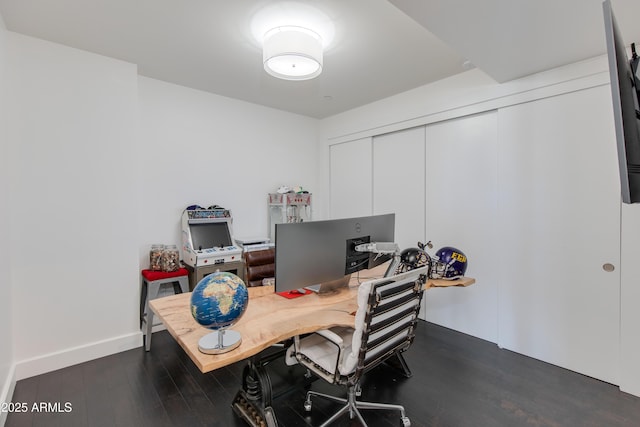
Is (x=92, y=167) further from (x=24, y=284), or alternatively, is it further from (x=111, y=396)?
(x=111, y=396)

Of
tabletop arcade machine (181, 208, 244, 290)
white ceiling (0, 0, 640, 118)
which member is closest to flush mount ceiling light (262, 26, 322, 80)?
white ceiling (0, 0, 640, 118)

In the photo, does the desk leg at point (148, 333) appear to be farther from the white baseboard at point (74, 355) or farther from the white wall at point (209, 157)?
the white wall at point (209, 157)

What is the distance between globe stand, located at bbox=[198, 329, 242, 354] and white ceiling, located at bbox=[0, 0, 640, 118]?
6.29 feet

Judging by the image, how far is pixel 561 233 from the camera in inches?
97.6

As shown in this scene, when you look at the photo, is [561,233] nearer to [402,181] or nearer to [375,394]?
[402,181]

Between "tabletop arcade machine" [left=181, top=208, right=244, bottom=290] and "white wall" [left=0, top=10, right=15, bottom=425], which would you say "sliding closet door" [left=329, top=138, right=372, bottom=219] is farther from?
"white wall" [left=0, top=10, right=15, bottom=425]

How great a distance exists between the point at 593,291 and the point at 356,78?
2815 mm

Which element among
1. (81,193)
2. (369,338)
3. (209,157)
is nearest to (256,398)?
(369,338)

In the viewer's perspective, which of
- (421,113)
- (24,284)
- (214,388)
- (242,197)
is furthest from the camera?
(242,197)

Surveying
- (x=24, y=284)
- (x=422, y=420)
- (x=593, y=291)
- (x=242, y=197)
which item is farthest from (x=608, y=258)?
(x=24, y=284)

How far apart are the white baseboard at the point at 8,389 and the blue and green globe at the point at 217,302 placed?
1718 mm

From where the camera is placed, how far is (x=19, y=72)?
7.67 feet

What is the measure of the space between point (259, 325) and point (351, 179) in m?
3.01

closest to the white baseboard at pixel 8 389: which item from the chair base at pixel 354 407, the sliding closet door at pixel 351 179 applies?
the chair base at pixel 354 407
